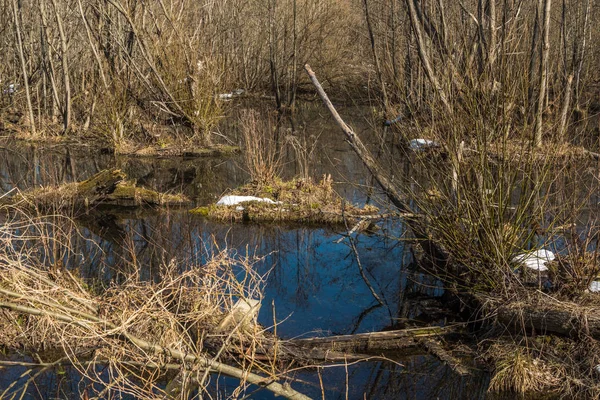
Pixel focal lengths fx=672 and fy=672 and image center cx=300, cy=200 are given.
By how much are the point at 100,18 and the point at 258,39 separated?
10855mm

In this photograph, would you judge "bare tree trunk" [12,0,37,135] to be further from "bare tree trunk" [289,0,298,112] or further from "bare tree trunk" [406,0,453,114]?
"bare tree trunk" [406,0,453,114]

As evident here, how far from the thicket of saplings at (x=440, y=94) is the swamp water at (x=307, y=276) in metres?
0.63

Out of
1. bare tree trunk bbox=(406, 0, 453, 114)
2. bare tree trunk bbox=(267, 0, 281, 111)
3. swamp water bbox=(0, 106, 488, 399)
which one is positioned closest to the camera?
swamp water bbox=(0, 106, 488, 399)

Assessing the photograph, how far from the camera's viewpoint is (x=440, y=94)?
6.42m

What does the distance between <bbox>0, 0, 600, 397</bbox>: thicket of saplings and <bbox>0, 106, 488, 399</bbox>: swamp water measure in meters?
0.63

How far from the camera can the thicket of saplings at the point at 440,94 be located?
6.14 metres

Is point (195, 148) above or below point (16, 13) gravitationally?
below

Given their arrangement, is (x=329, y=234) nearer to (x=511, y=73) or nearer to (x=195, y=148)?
(x=511, y=73)

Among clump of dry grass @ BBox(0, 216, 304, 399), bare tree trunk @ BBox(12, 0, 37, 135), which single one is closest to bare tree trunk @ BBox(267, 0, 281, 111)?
bare tree trunk @ BBox(12, 0, 37, 135)

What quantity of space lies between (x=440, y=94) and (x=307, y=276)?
3267 millimetres

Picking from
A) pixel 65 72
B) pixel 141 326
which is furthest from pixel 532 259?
pixel 65 72

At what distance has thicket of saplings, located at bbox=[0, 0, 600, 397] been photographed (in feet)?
20.1

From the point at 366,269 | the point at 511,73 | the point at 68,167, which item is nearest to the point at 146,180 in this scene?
the point at 68,167

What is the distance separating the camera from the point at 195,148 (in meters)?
17.1
